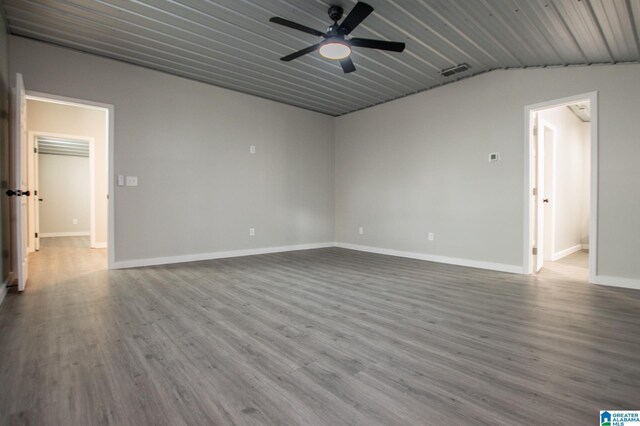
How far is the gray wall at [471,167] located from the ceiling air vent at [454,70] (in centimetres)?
34

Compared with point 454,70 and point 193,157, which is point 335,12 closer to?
point 454,70

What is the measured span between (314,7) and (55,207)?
9343mm

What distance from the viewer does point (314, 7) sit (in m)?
2.92

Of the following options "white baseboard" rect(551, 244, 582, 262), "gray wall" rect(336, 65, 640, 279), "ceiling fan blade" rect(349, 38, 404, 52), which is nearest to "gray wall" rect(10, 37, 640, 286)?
"gray wall" rect(336, 65, 640, 279)

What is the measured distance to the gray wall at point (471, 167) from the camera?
3.49 meters

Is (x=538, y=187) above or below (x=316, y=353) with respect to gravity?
above

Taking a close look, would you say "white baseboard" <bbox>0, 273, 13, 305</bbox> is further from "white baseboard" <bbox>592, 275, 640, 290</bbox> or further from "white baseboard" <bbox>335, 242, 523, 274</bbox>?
"white baseboard" <bbox>592, 275, 640, 290</bbox>

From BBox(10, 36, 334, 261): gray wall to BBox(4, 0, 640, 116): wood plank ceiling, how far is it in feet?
0.99

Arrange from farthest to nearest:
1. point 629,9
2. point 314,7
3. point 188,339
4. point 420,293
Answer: point 420,293
point 314,7
point 629,9
point 188,339

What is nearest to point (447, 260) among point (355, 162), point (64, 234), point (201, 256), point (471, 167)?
point (471, 167)

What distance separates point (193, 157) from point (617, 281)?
5659 mm

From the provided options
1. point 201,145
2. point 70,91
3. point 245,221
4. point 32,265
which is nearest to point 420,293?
point 245,221

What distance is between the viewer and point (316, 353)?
74.4 inches

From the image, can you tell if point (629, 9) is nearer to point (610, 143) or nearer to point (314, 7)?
point (610, 143)
